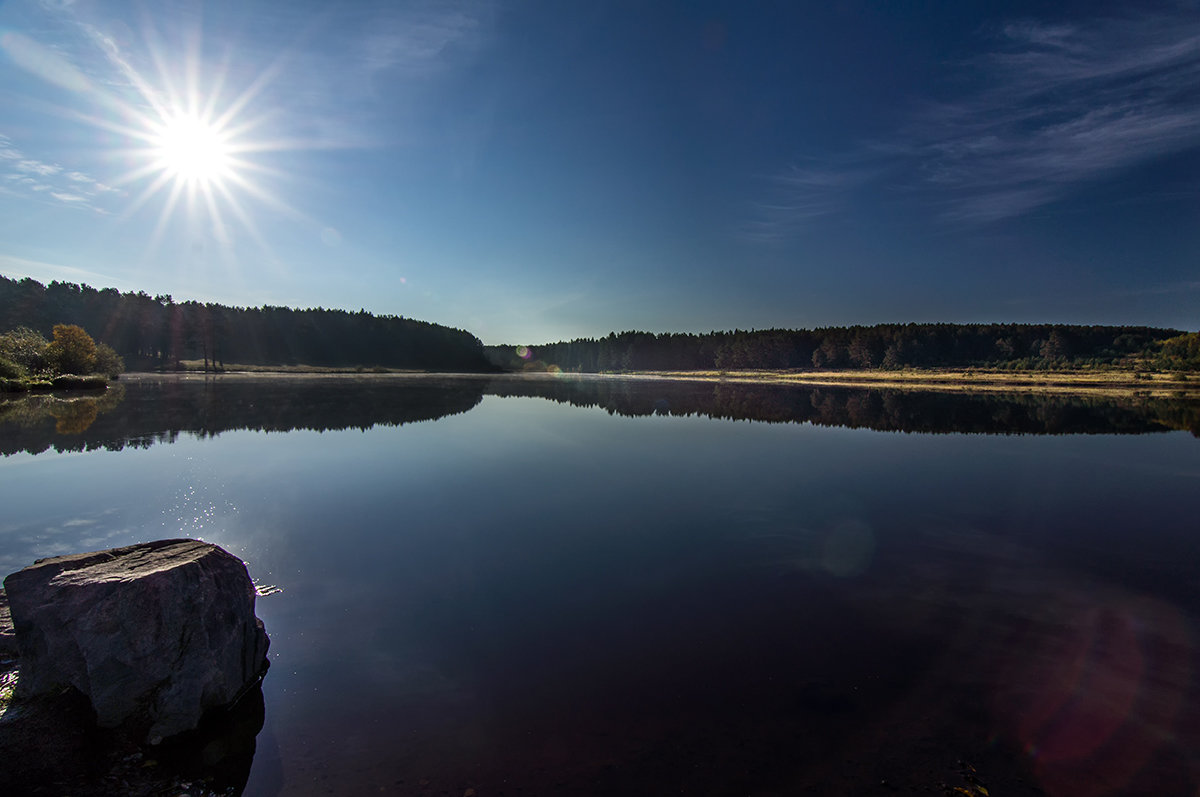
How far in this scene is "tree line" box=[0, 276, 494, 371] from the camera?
13112cm

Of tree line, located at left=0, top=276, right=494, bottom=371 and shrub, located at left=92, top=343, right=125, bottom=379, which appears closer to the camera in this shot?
shrub, located at left=92, top=343, right=125, bottom=379

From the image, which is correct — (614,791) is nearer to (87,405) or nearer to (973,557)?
(973,557)

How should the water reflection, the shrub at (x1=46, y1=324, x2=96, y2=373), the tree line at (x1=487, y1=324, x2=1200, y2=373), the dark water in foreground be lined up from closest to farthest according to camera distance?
1. the dark water in foreground
2. the water reflection
3. the shrub at (x1=46, y1=324, x2=96, y2=373)
4. the tree line at (x1=487, y1=324, x2=1200, y2=373)

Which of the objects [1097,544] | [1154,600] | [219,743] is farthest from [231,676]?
[1097,544]

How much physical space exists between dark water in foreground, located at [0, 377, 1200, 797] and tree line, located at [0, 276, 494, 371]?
5102 inches

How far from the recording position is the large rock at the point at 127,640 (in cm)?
546

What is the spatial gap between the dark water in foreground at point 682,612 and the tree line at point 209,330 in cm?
12959

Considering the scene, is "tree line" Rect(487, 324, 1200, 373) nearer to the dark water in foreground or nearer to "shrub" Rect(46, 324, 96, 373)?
the dark water in foreground

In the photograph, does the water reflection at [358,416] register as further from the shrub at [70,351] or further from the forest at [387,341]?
the forest at [387,341]

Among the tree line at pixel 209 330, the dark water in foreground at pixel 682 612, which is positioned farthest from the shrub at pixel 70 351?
the tree line at pixel 209 330

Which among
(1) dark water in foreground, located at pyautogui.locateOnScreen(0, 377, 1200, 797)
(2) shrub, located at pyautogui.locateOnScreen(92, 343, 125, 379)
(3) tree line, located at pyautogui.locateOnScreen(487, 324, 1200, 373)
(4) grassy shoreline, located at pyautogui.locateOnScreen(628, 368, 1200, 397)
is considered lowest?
(1) dark water in foreground, located at pyautogui.locateOnScreen(0, 377, 1200, 797)

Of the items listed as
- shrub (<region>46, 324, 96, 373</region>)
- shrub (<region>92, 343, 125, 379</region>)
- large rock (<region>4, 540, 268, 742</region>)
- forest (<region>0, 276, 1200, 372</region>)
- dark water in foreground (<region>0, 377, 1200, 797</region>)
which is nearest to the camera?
dark water in foreground (<region>0, 377, 1200, 797</region>)

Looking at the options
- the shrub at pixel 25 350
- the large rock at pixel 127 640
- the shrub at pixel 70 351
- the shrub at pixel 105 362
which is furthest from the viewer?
the shrub at pixel 105 362

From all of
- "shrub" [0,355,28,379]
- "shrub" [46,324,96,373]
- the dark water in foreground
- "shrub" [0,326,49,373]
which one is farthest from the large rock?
"shrub" [46,324,96,373]
